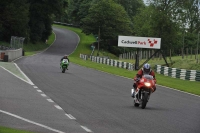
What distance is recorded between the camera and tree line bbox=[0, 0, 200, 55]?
75.1m

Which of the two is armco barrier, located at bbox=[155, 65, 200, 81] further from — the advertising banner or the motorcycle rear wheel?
the motorcycle rear wheel

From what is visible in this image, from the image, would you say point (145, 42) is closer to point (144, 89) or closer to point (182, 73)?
point (182, 73)

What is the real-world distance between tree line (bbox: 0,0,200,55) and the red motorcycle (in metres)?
44.3

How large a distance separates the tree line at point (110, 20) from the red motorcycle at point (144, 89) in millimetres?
44264

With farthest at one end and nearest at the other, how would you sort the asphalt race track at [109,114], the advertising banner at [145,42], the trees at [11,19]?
the trees at [11,19]
the advertising banner at [145,42]
the asphalt race track at [109,114]

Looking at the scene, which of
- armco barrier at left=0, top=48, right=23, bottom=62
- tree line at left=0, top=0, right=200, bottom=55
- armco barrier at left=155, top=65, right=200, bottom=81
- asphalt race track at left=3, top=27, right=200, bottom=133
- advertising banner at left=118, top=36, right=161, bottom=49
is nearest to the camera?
asphalt race track at left=3, top=27, right=200, bottom=133

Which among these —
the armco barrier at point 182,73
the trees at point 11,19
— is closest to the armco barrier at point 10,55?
the armco barrier at point 182,73

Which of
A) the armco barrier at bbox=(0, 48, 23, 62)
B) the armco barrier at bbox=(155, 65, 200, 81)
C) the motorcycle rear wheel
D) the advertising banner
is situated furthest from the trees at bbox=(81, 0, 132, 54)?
the motorcycle rear wheel

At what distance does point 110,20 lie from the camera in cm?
12450

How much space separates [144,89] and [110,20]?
107105mm

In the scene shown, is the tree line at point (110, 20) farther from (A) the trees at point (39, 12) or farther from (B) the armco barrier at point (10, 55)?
(B) the armco barrier at point (10, 55)

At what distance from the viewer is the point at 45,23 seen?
377ft

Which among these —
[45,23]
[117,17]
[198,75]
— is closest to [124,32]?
[117,17]

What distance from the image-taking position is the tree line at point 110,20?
75.1 metres
